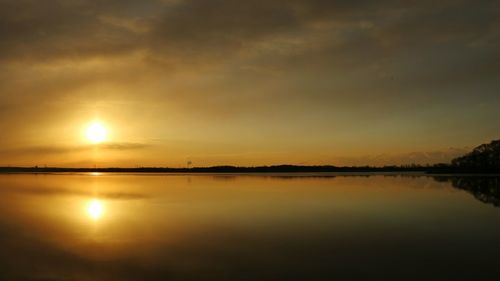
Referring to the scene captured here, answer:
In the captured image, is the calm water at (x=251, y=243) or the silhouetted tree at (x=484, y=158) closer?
the calm water at (x=251, y=243)

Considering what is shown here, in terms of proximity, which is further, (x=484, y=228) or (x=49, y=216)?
(x=49, y=216)

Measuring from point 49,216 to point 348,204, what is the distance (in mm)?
19098

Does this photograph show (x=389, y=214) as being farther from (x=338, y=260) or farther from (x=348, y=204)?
(x=338, y=260)

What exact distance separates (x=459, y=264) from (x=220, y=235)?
30.0 feet

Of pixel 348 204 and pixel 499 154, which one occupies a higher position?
pixel 499 154

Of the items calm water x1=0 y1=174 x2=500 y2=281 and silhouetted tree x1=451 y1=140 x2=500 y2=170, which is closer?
calm water x1=0 y1=174 x2=500 y2=281

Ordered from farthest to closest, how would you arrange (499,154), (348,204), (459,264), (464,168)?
1. (464,168)
2. (499,154)
3. (348,204)
4. (459,264)

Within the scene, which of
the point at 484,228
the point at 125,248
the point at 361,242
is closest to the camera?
the point at 125,248

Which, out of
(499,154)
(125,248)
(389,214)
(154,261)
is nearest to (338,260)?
(154,261)

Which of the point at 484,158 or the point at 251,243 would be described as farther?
the point at 484,158

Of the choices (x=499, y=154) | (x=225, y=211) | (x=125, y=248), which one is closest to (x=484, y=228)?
(x=225, y=211)

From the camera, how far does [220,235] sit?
1905 cm

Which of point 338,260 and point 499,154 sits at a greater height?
point 499,154

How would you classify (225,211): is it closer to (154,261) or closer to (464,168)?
(154,261)
